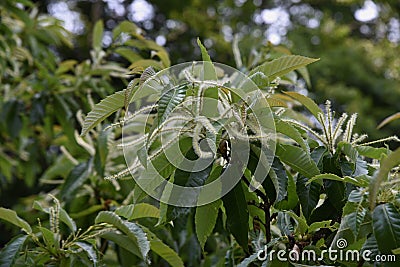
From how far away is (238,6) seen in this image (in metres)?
4.63

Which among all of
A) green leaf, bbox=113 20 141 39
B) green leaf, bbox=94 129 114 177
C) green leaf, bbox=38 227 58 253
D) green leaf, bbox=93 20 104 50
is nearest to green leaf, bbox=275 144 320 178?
green leaf, bbox=38 227 58 253

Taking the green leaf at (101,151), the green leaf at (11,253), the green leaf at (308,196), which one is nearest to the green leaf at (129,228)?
the green leaf at (11,253)

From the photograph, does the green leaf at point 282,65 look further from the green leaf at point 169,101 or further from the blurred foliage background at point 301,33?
the blurred foliage background at point 301,33

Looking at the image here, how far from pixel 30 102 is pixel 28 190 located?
2400mm

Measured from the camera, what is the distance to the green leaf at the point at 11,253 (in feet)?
3.02

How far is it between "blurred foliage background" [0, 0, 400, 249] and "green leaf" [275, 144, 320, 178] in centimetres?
96

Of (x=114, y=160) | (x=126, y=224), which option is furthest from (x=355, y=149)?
(x=114, y=160)

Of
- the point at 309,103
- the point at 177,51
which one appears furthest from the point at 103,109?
the point at 177,51

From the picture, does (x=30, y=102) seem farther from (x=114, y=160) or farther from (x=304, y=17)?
(x=304, y=17)

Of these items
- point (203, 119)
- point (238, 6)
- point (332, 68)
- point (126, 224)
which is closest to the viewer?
point (203, 119)

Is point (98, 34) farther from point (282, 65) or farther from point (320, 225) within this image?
point (320, 225)

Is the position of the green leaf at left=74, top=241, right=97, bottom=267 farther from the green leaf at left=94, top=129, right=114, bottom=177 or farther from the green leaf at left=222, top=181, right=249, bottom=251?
the green leaf at left=94, top=129, right=114, bottom=177

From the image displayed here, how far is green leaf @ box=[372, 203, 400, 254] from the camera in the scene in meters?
0.69

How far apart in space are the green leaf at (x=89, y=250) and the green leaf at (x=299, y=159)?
0.34 metres
